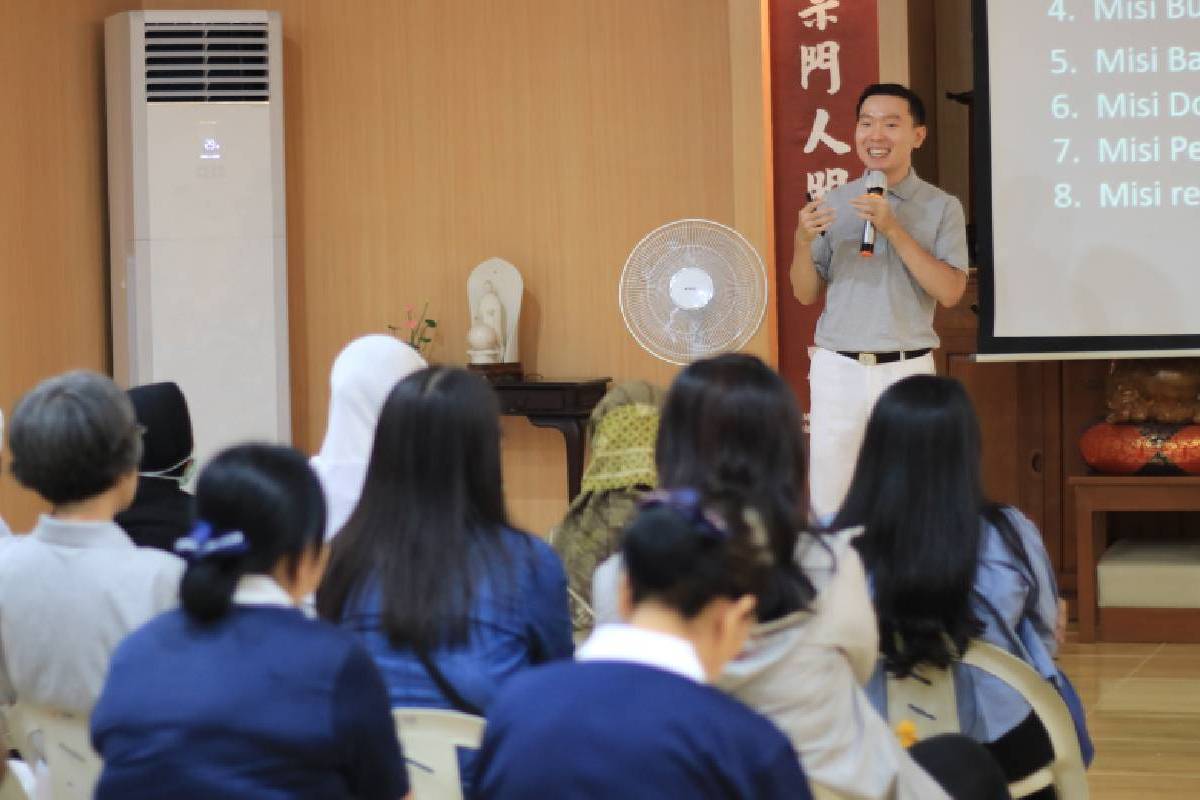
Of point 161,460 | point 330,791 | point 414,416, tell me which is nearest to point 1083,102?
point 161,460

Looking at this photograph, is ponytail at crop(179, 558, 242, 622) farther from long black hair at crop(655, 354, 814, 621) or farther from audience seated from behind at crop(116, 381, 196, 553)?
audience seated from behind at crop(116, 381, 196, 553)

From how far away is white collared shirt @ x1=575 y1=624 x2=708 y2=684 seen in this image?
1493 mm

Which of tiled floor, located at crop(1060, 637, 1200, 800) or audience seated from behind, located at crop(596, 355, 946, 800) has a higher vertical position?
audience seated from behind, located at crop(596, 355, 946, 800)

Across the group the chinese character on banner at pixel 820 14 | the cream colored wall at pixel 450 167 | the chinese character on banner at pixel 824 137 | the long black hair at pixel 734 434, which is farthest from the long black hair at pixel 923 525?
the cream colored wall at pixel 450 167

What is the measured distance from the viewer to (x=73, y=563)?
7.43 feet

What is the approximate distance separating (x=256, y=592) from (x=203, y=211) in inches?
197

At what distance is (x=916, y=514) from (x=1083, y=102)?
327cm

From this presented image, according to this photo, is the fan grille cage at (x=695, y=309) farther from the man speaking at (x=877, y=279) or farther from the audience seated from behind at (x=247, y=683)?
the audience seated from behind at (x=247, y=683)

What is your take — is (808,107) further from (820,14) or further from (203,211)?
(203,211)

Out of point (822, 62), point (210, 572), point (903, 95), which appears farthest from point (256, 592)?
point (822, 62)

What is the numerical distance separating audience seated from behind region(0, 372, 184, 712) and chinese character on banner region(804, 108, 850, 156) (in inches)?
154

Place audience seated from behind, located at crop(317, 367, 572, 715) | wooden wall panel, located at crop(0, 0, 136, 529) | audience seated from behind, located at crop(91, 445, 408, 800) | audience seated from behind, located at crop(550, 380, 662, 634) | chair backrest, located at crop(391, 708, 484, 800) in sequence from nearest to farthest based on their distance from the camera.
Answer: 1. audience seated from behind, located at crop(91, 445, 408, 800)
2. chair backrest, located at crop(391, 708, 484, 800)
3. audience seated from behind, located at crop(317, 367, 572, 715)
4. audience seated from behind, located at crop(550, 380, 662, 634)
5. wooden wall panel, located at crop(0, 0, 136, 529)

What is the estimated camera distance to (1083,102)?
5.29 m

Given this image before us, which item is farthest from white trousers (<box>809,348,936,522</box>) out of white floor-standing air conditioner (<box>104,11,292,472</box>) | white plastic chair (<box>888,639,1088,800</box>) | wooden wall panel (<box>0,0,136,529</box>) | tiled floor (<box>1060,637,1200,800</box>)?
wooden wall panel (<box>0,0,136,529</box>)
